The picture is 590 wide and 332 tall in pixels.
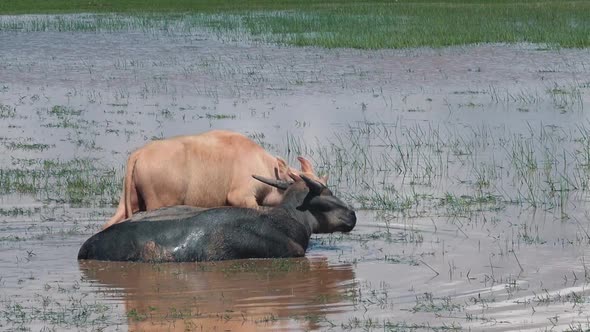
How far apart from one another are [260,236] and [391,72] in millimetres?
14280

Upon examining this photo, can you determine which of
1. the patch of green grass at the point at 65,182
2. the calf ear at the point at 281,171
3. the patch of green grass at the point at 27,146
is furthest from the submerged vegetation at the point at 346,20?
the calf ear at the point at 281,171

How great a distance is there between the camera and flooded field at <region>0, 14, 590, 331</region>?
8.50 m

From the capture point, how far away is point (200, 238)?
33.3ft

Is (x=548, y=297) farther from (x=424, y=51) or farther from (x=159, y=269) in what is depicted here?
(x=424, y=51)

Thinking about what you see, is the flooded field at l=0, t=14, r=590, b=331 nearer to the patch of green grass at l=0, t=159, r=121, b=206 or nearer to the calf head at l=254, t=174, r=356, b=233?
the patch of green grass at l=0, t=159, r=121, b=206

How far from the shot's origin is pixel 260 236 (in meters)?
10.3

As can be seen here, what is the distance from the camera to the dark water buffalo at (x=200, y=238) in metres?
10.1

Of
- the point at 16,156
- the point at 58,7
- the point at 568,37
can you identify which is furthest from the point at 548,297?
the point at 58,7

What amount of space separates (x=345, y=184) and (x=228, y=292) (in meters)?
4.58

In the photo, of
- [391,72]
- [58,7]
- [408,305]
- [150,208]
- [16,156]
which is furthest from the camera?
[58,7]

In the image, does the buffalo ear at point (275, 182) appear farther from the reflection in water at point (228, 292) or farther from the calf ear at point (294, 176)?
the reflection in water at point (228, 292)

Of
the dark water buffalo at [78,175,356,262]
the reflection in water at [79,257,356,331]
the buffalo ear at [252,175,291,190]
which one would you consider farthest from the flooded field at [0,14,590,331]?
the buffalo ear at [252,175,291,190]

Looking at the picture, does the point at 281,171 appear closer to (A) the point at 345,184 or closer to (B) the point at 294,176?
(B) the point at 294,176

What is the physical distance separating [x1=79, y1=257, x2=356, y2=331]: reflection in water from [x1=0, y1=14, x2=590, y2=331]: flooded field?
0.07 feet
